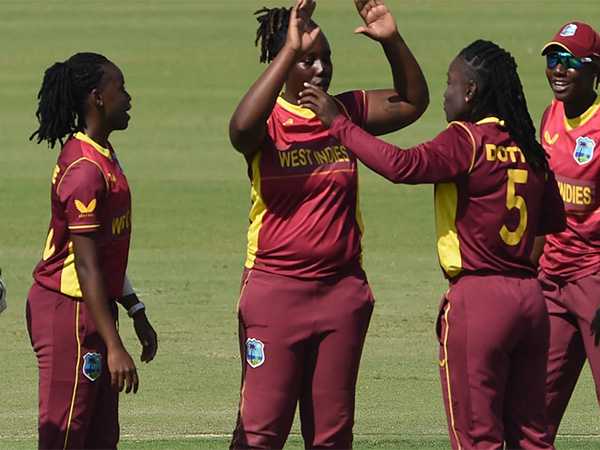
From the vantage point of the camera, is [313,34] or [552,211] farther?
[552,211]

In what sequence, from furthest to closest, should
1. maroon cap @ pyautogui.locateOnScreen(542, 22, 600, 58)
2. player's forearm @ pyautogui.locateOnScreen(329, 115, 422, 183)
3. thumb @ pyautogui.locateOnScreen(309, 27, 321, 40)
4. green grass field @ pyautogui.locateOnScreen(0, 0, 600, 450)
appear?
green grass field @ pyautogui.locateOnScreen(0, 0, 600, 450) < maroon cap @ pyautogui.locateOnScreen(542, 22, 600, 58) < thumb @ pyautogui.locateOnScreen(309, 27, 321, 40) < player's forearm @ pyautogui.locateOnScreen(329, 115, 422, 183)

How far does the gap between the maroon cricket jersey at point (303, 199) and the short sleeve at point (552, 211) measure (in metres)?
0.80

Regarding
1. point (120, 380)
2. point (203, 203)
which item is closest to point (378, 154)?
point (120, 380)

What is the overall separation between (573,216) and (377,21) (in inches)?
68.2

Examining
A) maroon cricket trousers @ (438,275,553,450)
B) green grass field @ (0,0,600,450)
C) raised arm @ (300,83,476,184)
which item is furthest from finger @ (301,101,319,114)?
green grass field @ (0,0,600,450)

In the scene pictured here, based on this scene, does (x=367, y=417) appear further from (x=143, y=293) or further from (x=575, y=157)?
(x=143, y=293)

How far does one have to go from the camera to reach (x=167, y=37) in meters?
36.1

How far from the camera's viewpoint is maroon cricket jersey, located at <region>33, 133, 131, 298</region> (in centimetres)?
715

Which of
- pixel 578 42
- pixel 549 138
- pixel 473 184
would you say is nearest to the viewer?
pixel 473 184

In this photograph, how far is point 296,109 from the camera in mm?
7328

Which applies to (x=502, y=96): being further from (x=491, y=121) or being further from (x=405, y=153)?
(x=405, y=153)

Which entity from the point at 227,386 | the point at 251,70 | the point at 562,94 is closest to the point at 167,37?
the point at 251,70

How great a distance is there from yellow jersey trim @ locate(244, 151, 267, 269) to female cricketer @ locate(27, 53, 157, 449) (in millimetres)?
520

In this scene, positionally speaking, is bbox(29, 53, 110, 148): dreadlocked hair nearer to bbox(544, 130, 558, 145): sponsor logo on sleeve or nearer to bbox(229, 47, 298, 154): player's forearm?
bbox(229, 47, 298, 154): player's forearm
